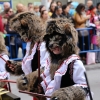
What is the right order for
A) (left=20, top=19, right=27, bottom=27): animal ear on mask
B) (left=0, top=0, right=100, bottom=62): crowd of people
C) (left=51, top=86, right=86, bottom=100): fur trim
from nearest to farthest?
1. (left=51, top=86, right=86, bottom=100): fur trim
2. (left=20, top=19, right=27, bottom=27): animal ear on mask
3. (left=0, top=0, right=100, bottom=62): crowd of people

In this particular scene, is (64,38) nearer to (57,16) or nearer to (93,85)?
(93,85)

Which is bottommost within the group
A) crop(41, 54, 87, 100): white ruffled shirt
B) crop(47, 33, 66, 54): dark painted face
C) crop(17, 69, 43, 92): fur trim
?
crop(17, 69, 43, 92): fur trim

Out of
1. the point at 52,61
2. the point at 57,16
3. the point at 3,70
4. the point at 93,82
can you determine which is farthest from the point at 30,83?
the point at 57,16

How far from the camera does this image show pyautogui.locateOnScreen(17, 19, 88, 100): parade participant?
2.70m

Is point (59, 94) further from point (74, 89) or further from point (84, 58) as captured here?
point (84, 58)

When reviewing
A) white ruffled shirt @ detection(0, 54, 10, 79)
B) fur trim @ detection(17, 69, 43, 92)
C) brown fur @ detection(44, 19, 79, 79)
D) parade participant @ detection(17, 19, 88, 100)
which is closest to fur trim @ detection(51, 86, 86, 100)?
parade participant @ detection(17, 19, 88, 100)

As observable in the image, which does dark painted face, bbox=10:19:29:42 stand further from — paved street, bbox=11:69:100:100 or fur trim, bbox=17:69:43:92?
paved street, bbox=11:69:100:100

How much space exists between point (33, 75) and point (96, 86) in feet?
13.0

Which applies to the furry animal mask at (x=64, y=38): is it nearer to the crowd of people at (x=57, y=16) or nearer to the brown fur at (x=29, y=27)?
the brown fur at (x=29, y=27)

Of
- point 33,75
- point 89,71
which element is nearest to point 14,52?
point 89,71

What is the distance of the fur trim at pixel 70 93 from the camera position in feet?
8.63

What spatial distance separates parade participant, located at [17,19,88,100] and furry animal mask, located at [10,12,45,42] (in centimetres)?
75

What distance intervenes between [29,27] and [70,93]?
1397mm

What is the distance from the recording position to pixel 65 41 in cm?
290
